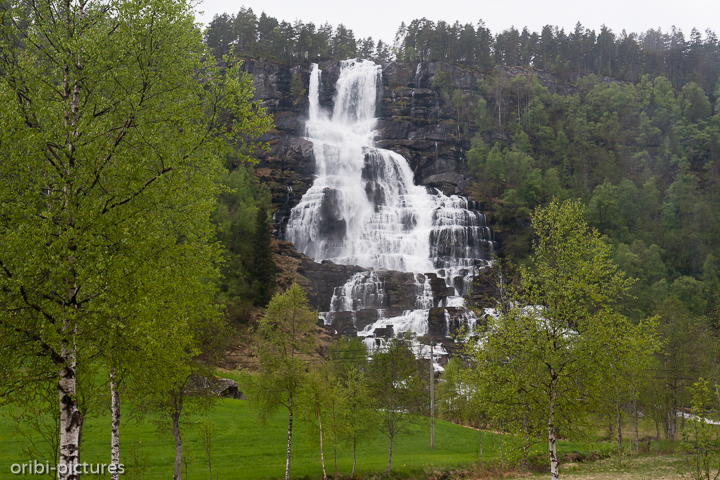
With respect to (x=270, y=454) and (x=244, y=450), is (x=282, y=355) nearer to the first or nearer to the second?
(x=270, y=454)

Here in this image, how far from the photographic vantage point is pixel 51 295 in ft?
33.2

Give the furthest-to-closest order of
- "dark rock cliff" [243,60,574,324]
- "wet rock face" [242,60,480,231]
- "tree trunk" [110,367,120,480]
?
"wet rock face" [242,60,480,231] < "dark rock cliff" [243,60,574,324] < "tree trunk" [110,367,120,480]

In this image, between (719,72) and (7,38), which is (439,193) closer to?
(7,38)

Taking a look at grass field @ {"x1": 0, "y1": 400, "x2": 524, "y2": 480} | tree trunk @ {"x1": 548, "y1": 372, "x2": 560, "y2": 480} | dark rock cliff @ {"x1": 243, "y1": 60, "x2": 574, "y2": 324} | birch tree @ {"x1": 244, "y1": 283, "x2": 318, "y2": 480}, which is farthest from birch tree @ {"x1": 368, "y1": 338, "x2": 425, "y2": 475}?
dark rock cliff @ {"x1": 243, "y1": 60, "x2": 574, "y2": 324}

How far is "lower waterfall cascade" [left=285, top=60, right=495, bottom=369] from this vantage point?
6347cm

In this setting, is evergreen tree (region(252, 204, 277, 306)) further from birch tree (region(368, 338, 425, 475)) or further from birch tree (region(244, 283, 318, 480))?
birch tree (region(244, 283, 318, 480))

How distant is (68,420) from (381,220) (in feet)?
244

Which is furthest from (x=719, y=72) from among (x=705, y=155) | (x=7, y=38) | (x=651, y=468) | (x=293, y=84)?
(x=7, y=38)

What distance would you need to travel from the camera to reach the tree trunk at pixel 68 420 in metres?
9.55

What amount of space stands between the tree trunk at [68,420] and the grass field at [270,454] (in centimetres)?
1235

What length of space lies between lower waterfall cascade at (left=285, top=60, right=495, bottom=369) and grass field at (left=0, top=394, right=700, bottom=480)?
21559mm

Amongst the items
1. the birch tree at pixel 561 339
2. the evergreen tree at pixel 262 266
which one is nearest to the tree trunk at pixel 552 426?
the birch tree at pixel 561 339

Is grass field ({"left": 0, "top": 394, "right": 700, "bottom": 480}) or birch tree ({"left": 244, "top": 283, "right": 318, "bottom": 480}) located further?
grass field ({"left": 0, "top": 394, "right": 700, "bottom": 480})

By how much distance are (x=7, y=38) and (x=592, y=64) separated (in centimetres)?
15608
